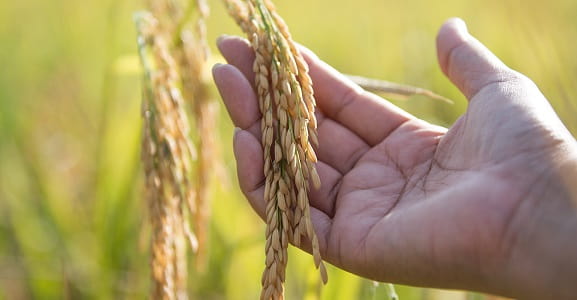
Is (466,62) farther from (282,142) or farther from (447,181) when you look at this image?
(282,142)

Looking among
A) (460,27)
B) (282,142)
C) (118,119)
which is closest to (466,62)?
(460,27)

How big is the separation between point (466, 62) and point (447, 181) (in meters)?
0.43

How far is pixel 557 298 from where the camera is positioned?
1652 millimetres

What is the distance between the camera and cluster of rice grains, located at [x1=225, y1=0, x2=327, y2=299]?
5.68ft

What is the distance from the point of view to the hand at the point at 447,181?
1726 millimetres

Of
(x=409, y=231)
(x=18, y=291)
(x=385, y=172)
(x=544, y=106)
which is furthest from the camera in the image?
(x=18, y=291)

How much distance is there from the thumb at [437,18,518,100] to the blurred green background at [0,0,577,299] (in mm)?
126

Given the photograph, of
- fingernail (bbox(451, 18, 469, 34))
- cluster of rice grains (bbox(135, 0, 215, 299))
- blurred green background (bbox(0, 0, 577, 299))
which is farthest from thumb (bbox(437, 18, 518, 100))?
cluster of rice grains (bbox(135, 0, 215, 299))

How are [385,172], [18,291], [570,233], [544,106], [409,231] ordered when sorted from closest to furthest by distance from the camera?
[570,233], [409,231], [544,106], [385,172], [18,291]

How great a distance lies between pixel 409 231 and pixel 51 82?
3434 millimetres

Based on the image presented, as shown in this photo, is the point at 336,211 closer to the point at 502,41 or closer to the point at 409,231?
the point at 409,231

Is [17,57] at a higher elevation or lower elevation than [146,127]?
lower

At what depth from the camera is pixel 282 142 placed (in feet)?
6.05

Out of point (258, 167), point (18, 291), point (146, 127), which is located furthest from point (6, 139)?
point (258, 167)
